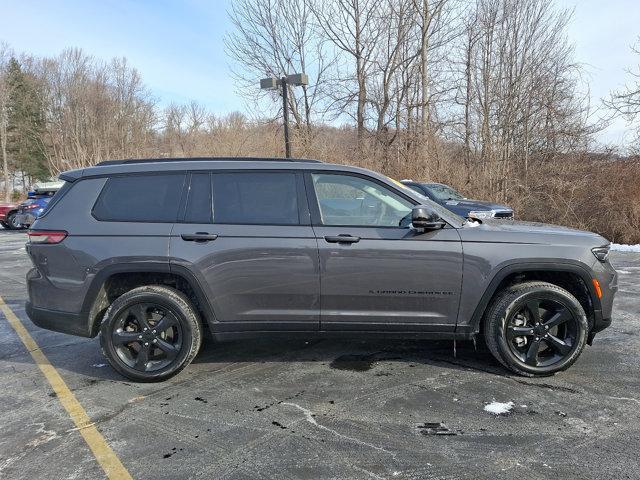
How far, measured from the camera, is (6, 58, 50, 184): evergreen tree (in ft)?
148

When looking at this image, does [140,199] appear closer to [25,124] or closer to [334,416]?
[334,416]

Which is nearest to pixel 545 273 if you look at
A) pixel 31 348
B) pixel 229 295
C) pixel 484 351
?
pixel 484 351

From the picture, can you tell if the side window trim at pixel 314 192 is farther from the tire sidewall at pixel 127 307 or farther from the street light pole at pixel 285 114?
the street light pole at pixel 285 114

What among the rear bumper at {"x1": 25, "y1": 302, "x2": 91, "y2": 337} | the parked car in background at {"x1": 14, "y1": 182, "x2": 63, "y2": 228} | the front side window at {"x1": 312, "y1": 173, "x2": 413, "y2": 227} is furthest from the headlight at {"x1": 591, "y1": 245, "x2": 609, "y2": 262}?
the parked car in background at {"x1": 14, "y1": 182, "x2": 63, "y2": 228}

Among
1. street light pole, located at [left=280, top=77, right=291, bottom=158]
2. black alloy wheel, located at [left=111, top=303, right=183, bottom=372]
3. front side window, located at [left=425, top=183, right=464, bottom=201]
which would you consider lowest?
black alloy wheel, located at [left=111, top=303, right=183, bottom=372]

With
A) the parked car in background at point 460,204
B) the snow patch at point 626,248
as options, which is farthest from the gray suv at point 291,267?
the snow patch at point 626,248

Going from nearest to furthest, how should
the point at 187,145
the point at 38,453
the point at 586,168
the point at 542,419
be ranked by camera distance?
the point at 38,453
the point at 542,419
the point at 586,168
the point at 187,145

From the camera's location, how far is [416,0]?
72.9ft

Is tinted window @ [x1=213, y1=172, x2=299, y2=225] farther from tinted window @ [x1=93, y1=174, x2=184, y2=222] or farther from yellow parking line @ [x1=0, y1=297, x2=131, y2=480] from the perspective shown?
yellow parking line @ [x1=0, y1=297, x2=131, y2=480]

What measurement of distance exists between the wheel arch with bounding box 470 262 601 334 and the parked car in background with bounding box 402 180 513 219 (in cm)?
636

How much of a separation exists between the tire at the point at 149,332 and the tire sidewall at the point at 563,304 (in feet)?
8.50

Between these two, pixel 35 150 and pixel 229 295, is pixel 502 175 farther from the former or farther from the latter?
pixel 35 150

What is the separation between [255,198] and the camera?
376 cm

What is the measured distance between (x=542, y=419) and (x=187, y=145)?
49.0 m
